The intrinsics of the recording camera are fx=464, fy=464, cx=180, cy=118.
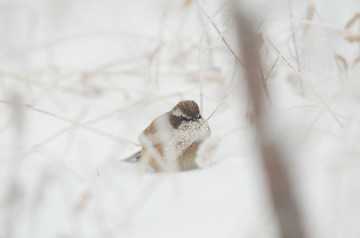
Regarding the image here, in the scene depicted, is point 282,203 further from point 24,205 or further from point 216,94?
point 216,94

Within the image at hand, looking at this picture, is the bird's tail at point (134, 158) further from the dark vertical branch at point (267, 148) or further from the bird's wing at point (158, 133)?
the dark vertical branch at point (267, 148)

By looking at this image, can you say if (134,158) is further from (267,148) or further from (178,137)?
(267,148)

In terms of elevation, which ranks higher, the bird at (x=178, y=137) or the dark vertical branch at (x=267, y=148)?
the bird at (x=178, y=137)

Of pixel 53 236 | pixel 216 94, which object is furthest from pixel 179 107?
pixel 53 236

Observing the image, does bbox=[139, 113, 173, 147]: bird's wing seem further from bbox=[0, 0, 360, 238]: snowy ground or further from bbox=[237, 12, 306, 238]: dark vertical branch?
bbox=[237, 12, 306, 238]: dark vertical branch

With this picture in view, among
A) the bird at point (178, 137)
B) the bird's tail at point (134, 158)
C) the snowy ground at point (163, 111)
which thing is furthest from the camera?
the bird's tail at point (134, 158)

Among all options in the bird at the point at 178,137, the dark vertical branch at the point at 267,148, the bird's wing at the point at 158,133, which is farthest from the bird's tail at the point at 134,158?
the dark vertical branch at the point at 267,148

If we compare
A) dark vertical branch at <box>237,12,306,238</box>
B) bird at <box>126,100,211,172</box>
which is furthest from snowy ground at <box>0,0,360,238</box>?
bird at <box>126,100,211,172</box>
